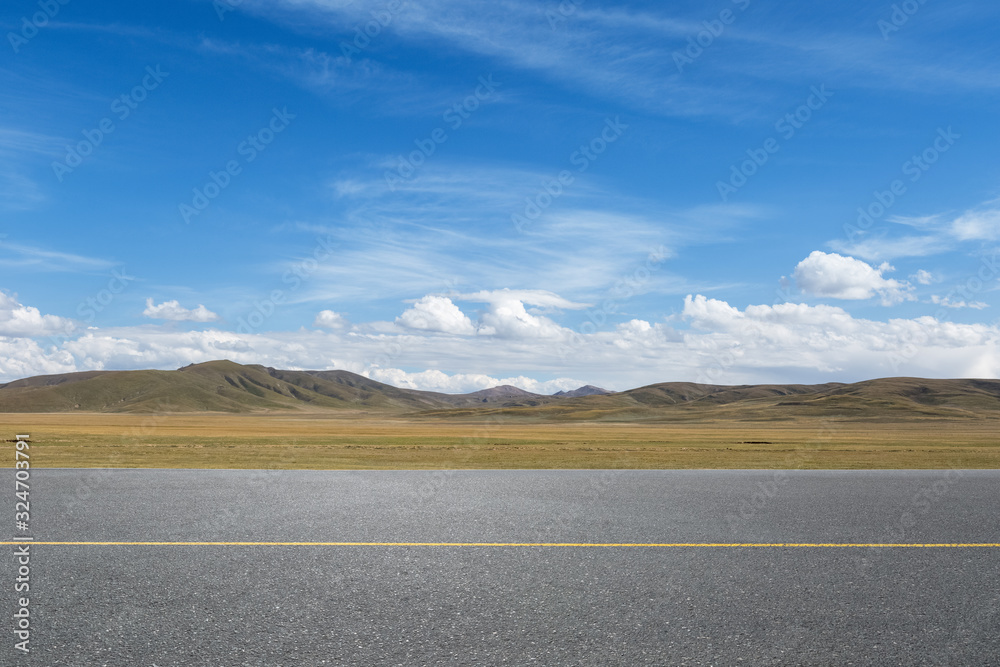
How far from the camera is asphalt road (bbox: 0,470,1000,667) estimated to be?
552cm

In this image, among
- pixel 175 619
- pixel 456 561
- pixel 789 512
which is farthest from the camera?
pixel 789 512

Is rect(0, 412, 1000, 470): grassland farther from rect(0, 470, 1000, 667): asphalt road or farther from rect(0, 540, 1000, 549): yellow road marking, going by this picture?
rect(0, 540, 1000, 549): yellow road marking

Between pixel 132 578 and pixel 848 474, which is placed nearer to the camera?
pixel 132 578

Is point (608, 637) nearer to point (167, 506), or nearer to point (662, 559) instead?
point (662, 559)

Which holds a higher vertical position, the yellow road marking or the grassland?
the yellow road marking

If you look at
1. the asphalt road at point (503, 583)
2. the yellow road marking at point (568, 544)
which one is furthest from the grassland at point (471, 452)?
the yellow road marking at point (568, 544)

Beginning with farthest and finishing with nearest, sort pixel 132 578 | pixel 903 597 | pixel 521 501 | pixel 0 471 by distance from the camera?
pixel 0 471, pixel 521 501, pixel 132 578, pixel 903 597

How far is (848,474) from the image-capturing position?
19.5 meters

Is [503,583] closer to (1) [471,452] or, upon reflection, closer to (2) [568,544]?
(2) [568,544]

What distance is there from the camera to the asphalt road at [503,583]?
5.52 m

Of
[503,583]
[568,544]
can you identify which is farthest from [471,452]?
[503,583]

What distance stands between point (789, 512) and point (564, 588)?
22.2 feet

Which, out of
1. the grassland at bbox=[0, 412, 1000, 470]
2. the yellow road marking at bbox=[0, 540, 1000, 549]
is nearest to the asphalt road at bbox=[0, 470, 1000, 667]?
the yellow road marking at bbox=[0, 540, 1000, 549]

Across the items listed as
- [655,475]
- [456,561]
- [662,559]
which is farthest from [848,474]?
[456,561]
